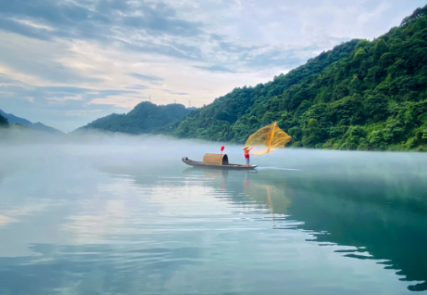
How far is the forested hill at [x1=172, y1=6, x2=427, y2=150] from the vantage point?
55.9 m

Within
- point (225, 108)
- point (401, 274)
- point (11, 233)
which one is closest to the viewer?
point (401, 274)

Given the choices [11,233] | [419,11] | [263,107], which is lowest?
[11,233]

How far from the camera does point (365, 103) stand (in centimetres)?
6569

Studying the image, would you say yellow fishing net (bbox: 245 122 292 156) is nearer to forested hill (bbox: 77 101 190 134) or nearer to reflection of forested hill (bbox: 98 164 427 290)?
reflection of forested hill (bbox: 98 164 427 290)

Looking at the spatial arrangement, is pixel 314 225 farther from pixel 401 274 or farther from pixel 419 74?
pixel 419 74

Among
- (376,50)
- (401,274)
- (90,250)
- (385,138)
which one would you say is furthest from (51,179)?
(376,50)

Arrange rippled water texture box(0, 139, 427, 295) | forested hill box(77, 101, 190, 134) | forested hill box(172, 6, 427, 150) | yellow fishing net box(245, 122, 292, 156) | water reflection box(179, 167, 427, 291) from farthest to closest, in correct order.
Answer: forested hill box(77, 101, 190, 134) < forested hill box(172, 6, 427, 150) < yellow fishing net box(245, 122, 292, 156) < water reflection box(179, 167, 427, 291) < rippled water texture box(0, 139, 427, 295)

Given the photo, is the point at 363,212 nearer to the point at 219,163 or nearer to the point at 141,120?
the point at 219,163

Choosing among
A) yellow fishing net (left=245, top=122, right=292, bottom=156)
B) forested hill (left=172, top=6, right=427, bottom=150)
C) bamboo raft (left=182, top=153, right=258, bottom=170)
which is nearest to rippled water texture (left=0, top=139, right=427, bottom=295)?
bamboo raft (left=182, top=153, right=258, bottom=170)

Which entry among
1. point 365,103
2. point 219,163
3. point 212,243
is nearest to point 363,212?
point 212,243

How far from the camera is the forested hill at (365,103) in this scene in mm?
55938

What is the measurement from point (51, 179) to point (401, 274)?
63.2 feet

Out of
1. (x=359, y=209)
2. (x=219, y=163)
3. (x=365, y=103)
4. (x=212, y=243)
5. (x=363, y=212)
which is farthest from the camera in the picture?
(x=365, y=103)

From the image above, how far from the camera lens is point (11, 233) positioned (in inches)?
346
